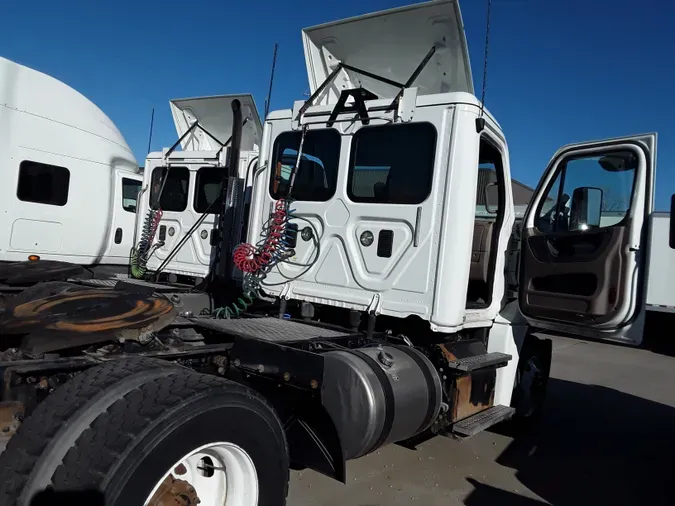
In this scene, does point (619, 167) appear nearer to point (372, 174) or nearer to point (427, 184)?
point (427, 184)

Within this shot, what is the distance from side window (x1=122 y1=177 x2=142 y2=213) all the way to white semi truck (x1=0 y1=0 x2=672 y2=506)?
12.9ft

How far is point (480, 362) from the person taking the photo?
4.21 meters

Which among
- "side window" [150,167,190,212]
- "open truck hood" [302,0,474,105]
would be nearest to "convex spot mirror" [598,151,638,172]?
"open truck hood" [302,0,474,105]

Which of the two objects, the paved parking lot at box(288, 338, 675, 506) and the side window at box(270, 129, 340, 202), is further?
the side window at box(270, 129, 340, 202)

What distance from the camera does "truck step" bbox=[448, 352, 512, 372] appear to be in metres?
4.00

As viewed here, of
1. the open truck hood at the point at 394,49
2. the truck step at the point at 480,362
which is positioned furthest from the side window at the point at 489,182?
the truck step at the point at 480,362

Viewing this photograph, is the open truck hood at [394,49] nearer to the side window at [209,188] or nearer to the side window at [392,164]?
the side window at [392,164]

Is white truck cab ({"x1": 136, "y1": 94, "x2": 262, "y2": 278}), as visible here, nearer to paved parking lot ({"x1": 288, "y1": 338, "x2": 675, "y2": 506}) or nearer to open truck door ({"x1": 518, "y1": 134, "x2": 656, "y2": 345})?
paved parking lot ({"x1": 288, "y1": 338, "x2": 675, "y2": 506})

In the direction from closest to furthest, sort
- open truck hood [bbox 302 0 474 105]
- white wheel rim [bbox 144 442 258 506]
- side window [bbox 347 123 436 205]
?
white wheel rim [bbox 144 442 258 506] → side window [bbox 347 123 436 205] → open truck hood [bbox 302 0 474 105]

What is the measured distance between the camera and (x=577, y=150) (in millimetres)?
4645

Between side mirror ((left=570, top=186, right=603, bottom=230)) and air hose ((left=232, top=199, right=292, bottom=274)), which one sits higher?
side mirror ((left=570, top=186, right=603, bottom=230))

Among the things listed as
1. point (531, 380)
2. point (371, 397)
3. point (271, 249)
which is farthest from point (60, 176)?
point (531, 380)

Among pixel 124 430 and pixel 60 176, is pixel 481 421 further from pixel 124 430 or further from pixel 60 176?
pixel 60 176

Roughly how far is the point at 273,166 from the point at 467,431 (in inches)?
107
